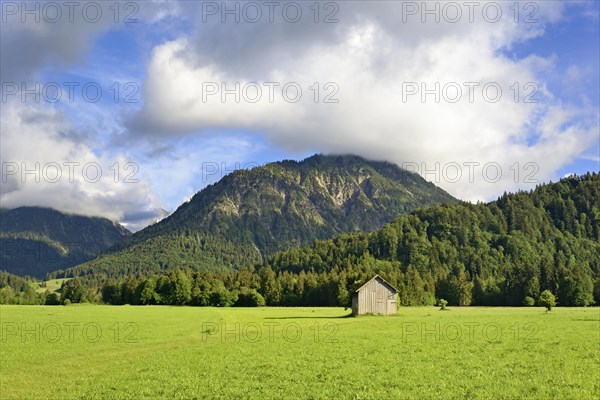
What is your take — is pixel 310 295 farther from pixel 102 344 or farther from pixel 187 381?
pixel 187 381

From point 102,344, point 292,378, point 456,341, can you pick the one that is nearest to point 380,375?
point 292,378

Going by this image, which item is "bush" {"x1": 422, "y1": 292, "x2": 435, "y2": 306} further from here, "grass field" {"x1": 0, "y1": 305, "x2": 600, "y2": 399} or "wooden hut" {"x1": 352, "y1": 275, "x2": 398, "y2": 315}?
"grass field" {"x1": 0, "y1": 305, "x2": 600, "y2": 399}

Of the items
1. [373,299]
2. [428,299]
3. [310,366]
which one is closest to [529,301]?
[428,299]

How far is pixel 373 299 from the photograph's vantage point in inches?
4006

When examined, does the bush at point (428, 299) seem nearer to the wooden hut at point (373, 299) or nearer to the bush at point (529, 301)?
the bush at point (529, 301)

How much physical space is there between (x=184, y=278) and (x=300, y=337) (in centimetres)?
12680

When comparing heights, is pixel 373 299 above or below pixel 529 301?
above

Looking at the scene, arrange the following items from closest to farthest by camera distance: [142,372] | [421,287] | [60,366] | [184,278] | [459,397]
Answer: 1. [459,397]
2. [142,372]
3. [60,366]
4. [421,287]
5. [184,278]

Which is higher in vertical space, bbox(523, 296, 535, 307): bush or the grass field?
the grass field

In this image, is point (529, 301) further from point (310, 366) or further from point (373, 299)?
point (310, 366)

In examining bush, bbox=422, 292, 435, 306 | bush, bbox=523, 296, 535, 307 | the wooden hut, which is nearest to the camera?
the wooden hut

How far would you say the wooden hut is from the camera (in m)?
101

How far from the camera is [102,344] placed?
49469 millimetres

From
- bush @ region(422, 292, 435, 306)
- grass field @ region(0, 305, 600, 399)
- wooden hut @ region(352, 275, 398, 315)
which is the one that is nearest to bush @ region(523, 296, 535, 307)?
bush @ region(422, 292, 435, 306)
